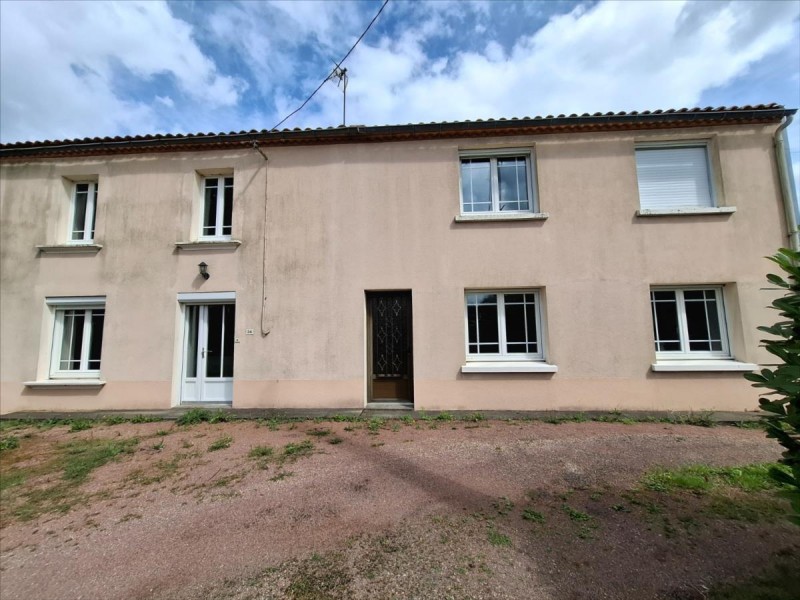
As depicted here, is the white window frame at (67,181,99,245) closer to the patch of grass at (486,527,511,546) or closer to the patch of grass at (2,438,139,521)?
the patch of grass at (2,438,139,521)

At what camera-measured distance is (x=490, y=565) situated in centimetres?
Result: 278

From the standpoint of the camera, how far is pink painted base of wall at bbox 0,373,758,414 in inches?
266

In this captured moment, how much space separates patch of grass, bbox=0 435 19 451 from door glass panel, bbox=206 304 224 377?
285cm

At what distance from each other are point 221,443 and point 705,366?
26.0 feet

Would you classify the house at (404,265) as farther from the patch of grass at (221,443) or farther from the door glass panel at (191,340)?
the patch of grass at (221,443)

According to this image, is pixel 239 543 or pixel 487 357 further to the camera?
pixel 487 357

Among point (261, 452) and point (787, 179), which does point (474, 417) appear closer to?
point (261, 452)

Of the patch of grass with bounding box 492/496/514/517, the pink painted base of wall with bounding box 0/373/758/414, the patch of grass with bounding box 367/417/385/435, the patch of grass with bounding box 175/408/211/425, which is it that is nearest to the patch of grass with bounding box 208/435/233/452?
the patch of grass with bounding box 175/408/211/425

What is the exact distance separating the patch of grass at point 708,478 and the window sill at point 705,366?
251 centimetres

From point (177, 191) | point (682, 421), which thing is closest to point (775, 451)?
point (682, 421)

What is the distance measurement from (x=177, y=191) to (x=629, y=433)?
915 centimetres

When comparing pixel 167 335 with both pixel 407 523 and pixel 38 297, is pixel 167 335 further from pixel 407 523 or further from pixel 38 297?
pixel 407 523

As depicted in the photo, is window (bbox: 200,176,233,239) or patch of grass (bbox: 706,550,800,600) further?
window (bbox: 200,176,233,239)

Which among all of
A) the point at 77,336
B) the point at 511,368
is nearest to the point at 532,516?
the point at 511,368
